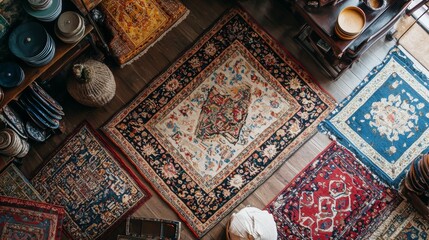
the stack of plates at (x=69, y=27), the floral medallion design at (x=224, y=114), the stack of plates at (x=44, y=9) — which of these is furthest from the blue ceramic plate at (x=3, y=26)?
the floral medallion design at (x=224, y=114)

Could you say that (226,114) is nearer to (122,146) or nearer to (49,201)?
(122,146)

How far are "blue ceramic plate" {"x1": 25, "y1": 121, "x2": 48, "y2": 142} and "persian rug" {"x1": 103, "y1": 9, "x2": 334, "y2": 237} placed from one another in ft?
1.78

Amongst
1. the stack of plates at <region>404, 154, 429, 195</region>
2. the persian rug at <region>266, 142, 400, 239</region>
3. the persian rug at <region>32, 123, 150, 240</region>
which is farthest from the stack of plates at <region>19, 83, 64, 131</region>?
the stack of plates at <region>404, 154, 429, 195</region>

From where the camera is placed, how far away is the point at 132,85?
168 inches

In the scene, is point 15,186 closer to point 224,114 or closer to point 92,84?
point 92,84

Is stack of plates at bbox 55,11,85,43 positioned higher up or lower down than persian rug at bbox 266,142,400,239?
higher up

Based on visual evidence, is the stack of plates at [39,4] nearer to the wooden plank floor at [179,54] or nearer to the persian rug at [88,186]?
the wooden plank floor at [179,54]

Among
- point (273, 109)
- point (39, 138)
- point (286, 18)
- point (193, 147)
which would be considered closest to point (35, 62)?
point (39, 138)

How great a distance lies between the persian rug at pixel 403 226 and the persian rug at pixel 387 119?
9.6 inches

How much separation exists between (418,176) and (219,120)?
1.68 metres

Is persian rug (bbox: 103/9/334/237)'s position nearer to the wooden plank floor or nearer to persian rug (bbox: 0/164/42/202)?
the wooden plank floor

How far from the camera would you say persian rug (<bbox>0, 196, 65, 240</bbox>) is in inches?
142


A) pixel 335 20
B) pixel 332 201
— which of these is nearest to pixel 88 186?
A: pixel 332 201

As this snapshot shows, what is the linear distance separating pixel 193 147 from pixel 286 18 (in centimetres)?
149
